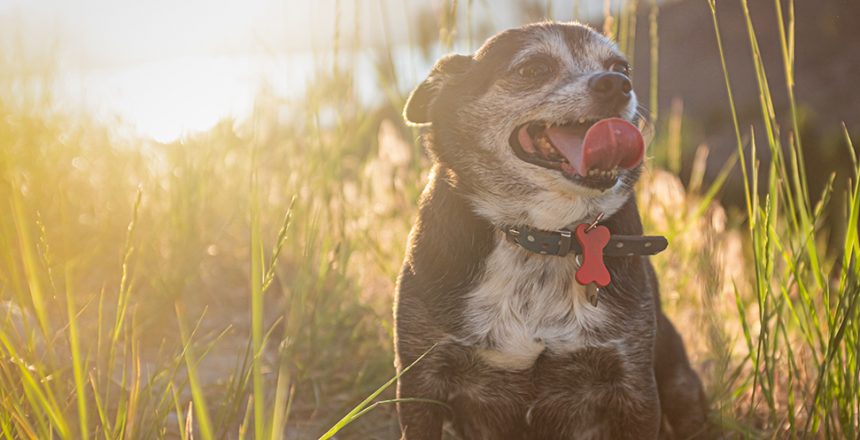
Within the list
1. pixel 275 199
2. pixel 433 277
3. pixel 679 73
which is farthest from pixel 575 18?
pixel 679 73

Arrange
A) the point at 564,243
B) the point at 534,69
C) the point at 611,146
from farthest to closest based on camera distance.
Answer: the point at 534,69 < the point at 564,243 < the point at 611,146

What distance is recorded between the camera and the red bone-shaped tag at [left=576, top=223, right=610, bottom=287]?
8.00ft

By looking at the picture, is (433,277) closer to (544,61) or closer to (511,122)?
(511,122)

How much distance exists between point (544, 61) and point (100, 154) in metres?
2.77

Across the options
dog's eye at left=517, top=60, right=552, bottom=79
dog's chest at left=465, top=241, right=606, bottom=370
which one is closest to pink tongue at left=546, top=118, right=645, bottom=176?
dog's chest at left=465, top=241, right=606, bottom=370

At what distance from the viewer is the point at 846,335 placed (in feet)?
7.54

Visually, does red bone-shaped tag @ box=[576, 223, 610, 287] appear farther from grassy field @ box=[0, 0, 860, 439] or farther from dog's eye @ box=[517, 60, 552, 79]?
dog's eye @ box=[517, 60, 552, 79]

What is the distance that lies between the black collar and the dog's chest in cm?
8

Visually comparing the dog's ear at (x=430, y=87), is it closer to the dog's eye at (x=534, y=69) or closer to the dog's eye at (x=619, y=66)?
the dog's eye at (x=534, y=69)

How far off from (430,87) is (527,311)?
927 millimetres

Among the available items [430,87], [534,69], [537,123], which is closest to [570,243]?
[537,123]

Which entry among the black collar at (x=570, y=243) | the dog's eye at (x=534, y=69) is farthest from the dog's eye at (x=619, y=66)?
the black collar at (x=570, y=243)

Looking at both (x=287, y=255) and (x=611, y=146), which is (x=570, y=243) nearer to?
(x=611, y=146)

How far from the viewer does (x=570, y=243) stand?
253 cm
